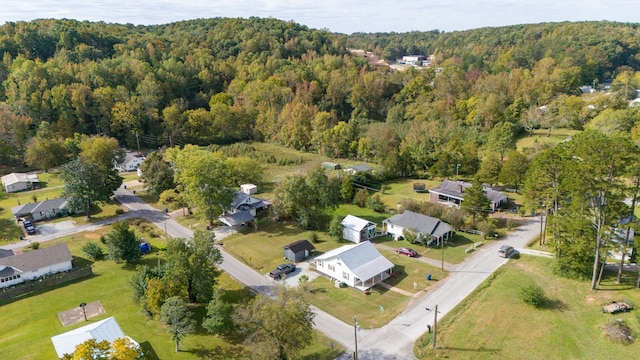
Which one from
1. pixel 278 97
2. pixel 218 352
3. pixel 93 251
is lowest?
pixel 218 352

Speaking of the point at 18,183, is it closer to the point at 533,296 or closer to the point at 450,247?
the point at 450,247

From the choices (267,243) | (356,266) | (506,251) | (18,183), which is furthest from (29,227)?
(506,251)

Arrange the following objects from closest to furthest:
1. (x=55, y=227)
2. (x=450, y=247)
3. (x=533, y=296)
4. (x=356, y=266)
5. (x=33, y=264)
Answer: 1. (x=533, y=296)
2. (x=356, y=266)
3. (x=33, y=264)
4. (x=450, y=247)
5. (x=55, y=227)

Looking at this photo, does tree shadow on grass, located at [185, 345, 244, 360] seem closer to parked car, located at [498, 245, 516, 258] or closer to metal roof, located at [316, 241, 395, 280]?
metal roof, located at [316, 241, 395, 280]

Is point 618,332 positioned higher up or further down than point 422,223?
further down

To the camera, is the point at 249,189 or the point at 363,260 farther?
the point at 249,189

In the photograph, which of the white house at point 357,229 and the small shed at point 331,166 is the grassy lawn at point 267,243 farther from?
the small shed at point 331,166
